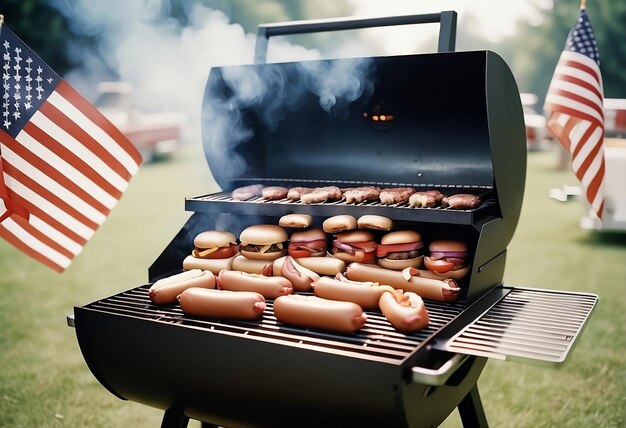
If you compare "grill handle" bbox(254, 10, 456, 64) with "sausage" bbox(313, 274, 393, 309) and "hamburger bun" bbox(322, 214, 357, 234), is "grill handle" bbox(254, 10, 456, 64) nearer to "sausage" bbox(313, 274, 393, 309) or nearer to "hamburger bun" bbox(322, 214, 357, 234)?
"hamburger bun" bbox(322, 214, 357, 234)

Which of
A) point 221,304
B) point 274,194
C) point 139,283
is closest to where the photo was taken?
point 221,304

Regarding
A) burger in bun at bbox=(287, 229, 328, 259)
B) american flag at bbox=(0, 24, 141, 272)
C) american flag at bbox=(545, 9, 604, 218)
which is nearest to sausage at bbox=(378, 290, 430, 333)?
burger in bun at bbox=(287, 229, 328, 259)

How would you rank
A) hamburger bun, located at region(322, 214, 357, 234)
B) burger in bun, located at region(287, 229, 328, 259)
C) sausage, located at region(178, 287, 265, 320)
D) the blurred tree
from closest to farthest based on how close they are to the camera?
sausage, located at region(178, 287, 265, 320), hamburger bun, located at region(322, 214, 357, 234), burger in bun, located at region(287, 229, 328, 259), the blurred tree

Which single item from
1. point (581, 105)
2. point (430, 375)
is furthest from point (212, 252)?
point (581, 105)

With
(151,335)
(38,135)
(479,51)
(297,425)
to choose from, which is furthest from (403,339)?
(38,135)

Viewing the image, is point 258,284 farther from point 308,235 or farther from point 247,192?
point 247,192

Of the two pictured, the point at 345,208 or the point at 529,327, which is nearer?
the point at 529,327
